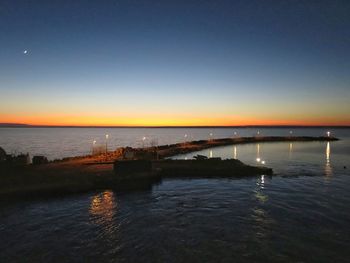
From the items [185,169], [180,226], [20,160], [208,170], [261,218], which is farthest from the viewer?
[208,170]

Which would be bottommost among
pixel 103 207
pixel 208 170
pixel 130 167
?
pixel 103 207

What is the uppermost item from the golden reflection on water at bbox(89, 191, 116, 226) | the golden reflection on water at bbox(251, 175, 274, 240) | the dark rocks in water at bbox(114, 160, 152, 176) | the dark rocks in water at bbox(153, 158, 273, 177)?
the dark rocks in water at bbox(114, 160, 152, 176)

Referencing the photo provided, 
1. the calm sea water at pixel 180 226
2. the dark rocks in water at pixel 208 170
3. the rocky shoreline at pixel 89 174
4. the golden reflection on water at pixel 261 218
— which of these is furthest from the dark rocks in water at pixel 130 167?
the golden reflection on water at pixel 261 218

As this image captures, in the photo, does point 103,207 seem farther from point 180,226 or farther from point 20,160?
point 20,160

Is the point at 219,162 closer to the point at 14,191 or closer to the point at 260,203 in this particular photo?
the point at 260,203

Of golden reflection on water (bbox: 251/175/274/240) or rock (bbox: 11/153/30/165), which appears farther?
rock (bbox: 11/153/30/165)

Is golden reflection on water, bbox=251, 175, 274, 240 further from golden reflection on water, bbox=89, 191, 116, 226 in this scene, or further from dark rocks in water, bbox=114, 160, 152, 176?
dark rocks in water, bbox=114, 160, 152, 176

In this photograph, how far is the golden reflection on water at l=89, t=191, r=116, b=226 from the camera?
29.1m

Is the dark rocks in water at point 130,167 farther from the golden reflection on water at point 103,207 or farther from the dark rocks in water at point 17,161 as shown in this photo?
the dark rocks in water at point 17,161

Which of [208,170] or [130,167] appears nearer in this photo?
[130,167]

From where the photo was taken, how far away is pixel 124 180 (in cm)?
4216

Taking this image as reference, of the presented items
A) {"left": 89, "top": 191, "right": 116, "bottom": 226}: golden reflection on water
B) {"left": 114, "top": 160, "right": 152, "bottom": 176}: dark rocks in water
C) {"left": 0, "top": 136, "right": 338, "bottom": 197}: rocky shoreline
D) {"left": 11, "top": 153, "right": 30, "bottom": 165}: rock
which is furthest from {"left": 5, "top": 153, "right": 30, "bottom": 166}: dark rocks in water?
{"left": 89, "top": 191, "right": 116, "bottom": 226}: golden reflection on water

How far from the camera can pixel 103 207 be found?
3250 cm

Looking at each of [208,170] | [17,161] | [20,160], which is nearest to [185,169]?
[208,170]
